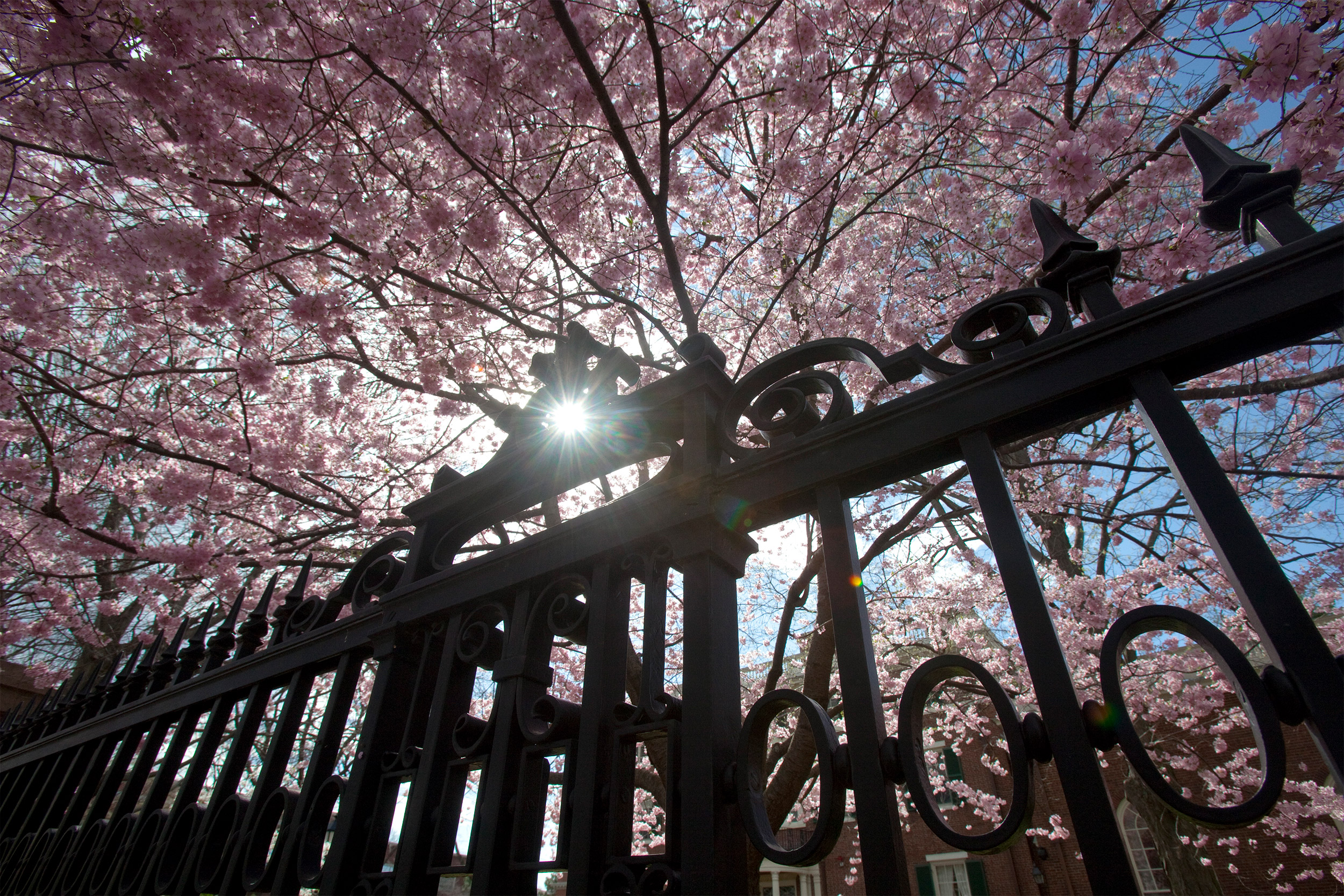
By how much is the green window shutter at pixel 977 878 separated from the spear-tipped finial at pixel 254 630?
17.6 metres

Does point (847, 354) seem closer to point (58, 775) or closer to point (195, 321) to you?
point (58, 775)

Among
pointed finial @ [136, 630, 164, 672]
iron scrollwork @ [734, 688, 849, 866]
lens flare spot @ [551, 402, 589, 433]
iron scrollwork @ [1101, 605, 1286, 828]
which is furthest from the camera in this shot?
pointed finial @ [136, 630, 164, 672]

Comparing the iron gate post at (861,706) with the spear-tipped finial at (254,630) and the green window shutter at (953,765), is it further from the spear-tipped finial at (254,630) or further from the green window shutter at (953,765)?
the green window shutter at (953,765)

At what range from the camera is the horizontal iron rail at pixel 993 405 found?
97cm

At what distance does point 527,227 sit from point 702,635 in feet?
16.5

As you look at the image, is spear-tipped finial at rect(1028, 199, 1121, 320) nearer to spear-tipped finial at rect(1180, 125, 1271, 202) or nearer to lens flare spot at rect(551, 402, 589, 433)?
spear-tipped finial at rect(1180, 125, 1271, 202)

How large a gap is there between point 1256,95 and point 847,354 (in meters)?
4.26

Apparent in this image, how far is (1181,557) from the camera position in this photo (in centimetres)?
667

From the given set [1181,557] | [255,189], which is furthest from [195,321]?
[1181,557]

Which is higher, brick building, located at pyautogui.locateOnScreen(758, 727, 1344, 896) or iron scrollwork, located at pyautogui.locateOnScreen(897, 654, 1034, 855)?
brick building, located at pyautogui.locateOnScreen(758, 727, 1344, 896)

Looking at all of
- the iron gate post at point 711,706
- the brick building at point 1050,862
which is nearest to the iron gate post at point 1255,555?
the iron gate post at point 711,706

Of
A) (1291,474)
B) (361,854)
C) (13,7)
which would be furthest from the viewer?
(1291,474)

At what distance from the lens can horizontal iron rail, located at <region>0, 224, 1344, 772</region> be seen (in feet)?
3.19

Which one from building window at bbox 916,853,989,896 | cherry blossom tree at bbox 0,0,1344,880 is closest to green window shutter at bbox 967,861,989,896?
building window at bbox 916,853,989,896
